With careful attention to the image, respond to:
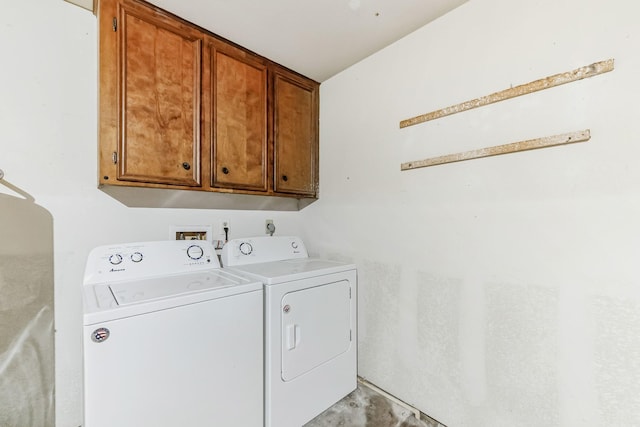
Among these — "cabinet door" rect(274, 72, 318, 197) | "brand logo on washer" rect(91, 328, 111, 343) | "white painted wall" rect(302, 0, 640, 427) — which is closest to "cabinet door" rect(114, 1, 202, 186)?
"cabinet door" rect(274, 72, 318, 197)

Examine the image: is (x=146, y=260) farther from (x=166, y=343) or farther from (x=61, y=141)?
(x=61, y=141)

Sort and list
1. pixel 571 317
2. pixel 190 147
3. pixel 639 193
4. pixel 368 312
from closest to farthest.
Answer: pixel 639 193
pixel 571 317
pixel 190 147
pixel 368 312

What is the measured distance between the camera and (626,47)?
100 cm

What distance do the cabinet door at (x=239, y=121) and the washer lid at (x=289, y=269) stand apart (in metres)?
0.51

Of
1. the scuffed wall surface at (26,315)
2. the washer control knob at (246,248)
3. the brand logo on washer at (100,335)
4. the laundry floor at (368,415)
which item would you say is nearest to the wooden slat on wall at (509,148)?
the washer control knob at (246,248)

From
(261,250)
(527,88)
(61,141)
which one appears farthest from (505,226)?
(61,141)

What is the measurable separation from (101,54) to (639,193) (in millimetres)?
2247

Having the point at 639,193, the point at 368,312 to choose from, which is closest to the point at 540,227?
the point at 639,193

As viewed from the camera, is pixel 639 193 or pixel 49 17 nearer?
pixel 639 193

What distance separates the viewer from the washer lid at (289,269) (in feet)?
4.70

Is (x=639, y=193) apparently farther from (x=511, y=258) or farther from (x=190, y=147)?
(x=190, y=147)

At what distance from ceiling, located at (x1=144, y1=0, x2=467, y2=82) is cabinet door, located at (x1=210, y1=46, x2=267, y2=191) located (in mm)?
141

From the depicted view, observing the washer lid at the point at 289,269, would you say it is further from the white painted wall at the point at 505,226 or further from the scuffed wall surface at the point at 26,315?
the scuffed wall surface at the point at 26,315

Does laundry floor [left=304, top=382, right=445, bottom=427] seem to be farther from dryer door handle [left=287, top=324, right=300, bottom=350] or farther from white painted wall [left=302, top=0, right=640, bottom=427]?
dryer door handle [left=287, top=324, right=300, bottom=350]
